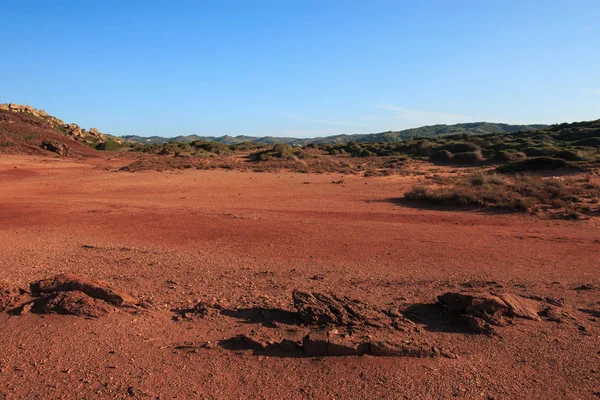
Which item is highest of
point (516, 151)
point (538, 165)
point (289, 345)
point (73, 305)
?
point (516, 151)

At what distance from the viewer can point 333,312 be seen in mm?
5773

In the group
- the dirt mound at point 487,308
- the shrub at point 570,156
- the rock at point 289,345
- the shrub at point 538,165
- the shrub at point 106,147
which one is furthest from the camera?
the shrub at point 106,147

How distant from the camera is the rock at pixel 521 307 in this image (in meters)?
5.88

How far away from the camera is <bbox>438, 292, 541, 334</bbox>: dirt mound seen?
5.59 metres

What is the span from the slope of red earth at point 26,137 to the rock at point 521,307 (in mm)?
45308

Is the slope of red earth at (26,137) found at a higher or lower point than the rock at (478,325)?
higher

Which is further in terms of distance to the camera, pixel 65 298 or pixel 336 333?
pixel 65 298

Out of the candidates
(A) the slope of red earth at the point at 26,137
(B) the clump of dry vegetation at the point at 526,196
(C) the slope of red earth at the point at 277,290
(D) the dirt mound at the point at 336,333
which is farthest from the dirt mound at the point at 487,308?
(A) the slope of red earth at the point at 26,137

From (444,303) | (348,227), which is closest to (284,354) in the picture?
(444,303)

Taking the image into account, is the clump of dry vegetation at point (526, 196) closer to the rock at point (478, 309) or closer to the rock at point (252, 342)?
the rock at point (478, 309)

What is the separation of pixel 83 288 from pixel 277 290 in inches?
116

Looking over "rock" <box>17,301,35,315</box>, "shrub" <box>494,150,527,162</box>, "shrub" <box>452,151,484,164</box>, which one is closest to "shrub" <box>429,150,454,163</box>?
"shrub" <box>452,151,484,164</box>

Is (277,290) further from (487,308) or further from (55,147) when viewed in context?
(55,147)

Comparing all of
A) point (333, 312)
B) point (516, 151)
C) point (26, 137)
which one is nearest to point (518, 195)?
point (333, 312)
